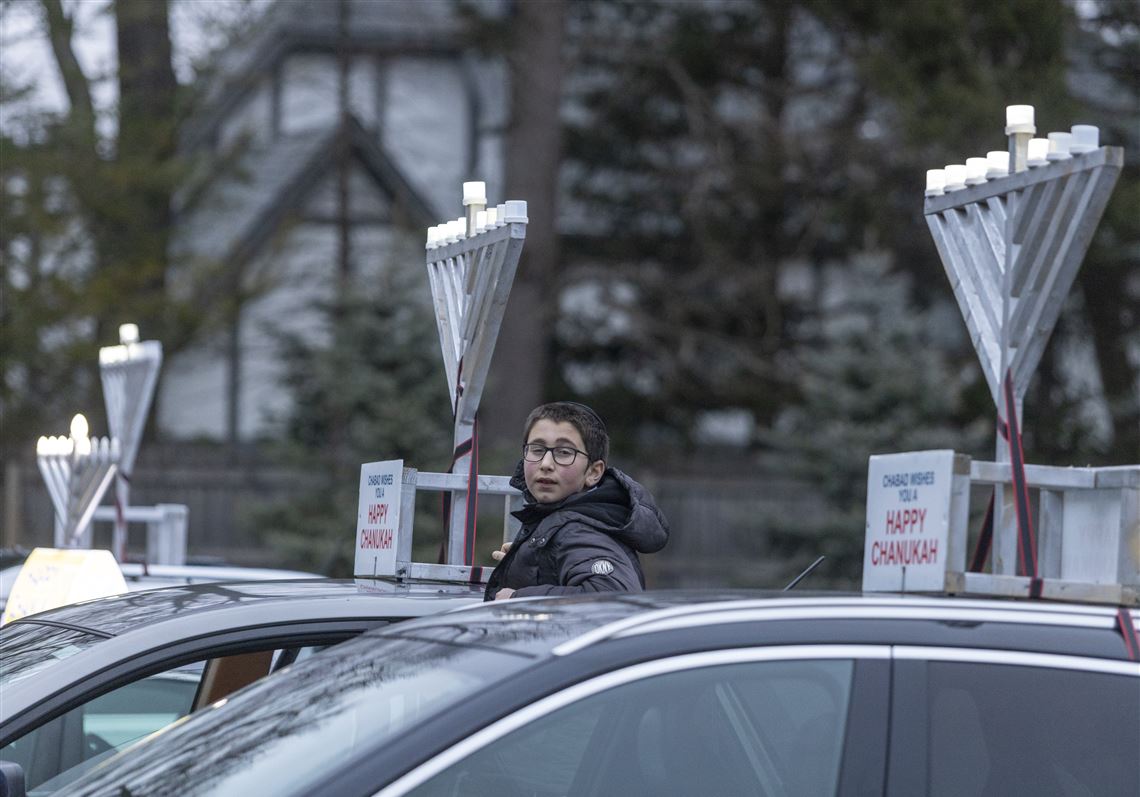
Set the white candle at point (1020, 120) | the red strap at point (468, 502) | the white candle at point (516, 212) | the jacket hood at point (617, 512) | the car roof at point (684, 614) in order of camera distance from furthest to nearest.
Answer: the white candle at point (516, 212)
the red strap at point (468, 502)
the jacket hood at point (617, 512)
the white candle at point (1020, 120)
the car roof at point (684, 614)

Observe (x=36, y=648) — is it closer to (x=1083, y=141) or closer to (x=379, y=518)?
(x=379, y=518)

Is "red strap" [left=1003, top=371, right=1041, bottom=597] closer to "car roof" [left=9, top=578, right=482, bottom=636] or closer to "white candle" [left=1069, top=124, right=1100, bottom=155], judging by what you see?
"white candle" [left=1069, top=124, right=1100, bottom=155]

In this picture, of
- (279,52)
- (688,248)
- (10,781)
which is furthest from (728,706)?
(279,52)

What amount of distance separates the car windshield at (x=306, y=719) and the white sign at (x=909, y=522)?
2.90 feet

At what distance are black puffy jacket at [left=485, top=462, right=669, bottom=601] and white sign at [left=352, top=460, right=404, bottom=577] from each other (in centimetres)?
43

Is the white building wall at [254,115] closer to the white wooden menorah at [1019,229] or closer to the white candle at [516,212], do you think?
the white candle at [516,212]

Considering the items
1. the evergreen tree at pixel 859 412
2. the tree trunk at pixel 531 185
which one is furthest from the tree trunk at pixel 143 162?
the evergreen tree at pixel 859 412

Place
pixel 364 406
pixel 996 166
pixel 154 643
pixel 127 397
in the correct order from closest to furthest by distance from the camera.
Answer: pixel 154 643 → pixel 996 166 → pixel 127 397 → pixel 364 406

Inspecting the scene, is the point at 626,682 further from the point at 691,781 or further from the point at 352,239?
the point at 352,239

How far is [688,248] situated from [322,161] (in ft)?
19.4

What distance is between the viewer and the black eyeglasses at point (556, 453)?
4.77 m

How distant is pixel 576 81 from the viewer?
22.2 meters

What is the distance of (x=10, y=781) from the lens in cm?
326

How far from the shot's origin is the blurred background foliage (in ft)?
56.9
